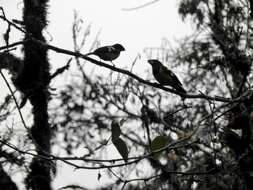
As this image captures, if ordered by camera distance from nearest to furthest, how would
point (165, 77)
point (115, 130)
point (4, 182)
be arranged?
point (165, 77) < point (115, 130) < point (4, 182)

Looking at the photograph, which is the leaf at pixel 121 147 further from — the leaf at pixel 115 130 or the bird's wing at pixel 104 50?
the bird's wing at pixel 104 50

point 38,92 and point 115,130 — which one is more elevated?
point 38,92

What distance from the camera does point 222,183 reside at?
13.1 ft

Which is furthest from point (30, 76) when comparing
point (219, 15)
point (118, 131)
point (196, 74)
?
point (196, 74)

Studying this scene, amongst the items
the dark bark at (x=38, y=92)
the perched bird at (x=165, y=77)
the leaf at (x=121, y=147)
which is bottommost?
the leaf at (x=121, y=147)

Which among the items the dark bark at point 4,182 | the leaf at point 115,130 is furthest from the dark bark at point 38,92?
the leaf at point 115,130

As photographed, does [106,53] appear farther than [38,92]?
No

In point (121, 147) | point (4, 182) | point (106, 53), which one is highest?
point (4, 182)

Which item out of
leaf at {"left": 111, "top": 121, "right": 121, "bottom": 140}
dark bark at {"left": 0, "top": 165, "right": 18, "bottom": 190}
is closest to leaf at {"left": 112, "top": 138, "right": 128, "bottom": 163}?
leaf at {"left": 111, "top": 121, "right": 121, "bottom": 140}

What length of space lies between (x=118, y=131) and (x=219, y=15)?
4226 mm

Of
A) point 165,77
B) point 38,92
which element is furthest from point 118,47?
point 38,92

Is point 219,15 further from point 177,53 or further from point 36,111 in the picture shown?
point 36,111

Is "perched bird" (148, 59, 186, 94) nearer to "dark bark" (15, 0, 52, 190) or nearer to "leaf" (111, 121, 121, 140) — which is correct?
"leaf" (111, 121, 121, 140)

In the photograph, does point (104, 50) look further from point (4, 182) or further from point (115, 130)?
point (4, 182)
